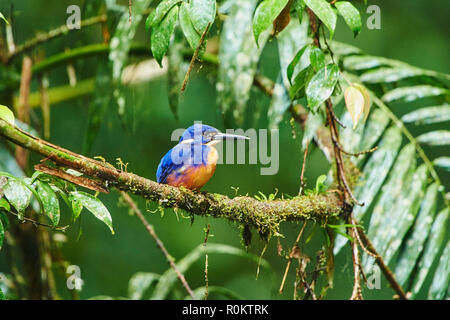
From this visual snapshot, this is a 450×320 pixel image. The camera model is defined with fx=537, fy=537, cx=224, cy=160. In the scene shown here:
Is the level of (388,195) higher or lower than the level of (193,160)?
lower

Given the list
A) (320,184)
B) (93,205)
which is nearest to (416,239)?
(320,184)

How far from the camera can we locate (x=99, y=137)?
5281 mm

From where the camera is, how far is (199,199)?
73.0 inches

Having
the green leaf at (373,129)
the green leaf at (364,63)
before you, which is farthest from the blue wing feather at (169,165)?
the green leaf at (364,63)

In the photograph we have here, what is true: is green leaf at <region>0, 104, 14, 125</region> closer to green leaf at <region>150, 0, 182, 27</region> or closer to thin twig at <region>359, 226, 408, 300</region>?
green leaf at <region>150, 0, 182, 27</region>

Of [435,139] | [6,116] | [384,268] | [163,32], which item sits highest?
[163,32]

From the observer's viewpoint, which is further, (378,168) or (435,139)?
(435,139)

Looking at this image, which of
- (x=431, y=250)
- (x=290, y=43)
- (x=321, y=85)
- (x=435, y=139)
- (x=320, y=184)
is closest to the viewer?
(x=321, y=85)

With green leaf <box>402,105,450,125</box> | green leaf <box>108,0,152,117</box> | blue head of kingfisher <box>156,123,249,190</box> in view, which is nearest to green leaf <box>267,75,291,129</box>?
blue head of kingfisher <box>156,123,249,190</box>

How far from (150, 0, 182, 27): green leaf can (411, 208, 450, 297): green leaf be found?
1.66 m

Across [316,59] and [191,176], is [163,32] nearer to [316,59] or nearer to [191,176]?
[316,59]

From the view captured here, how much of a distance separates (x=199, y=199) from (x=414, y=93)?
1493mm
